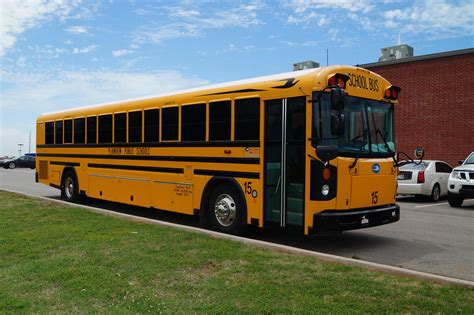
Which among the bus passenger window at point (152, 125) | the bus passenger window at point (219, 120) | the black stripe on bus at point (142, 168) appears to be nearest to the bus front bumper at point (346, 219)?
the bus passenger window at point (219, 120)

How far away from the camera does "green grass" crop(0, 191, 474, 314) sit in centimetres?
464

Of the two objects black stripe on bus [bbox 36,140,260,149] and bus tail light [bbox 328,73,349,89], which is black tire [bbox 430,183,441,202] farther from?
bus tail light [bbox 328,73,349,89]

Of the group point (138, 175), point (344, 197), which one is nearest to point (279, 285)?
point (344, 197)

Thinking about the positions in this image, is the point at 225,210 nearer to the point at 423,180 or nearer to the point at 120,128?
the point at 120,128

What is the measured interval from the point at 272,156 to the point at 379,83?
2.31 metres

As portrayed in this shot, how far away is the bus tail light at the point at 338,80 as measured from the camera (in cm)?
740

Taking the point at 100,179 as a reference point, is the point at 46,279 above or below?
below

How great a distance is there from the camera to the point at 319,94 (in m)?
7.27

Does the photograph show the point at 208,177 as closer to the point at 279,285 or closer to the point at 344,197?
the point at 344,197

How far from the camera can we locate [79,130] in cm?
1318

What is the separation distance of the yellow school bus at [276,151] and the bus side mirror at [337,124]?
16 millimetres

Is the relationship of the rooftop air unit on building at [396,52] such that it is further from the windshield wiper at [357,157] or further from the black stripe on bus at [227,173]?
the windshield wiper at [357,157]

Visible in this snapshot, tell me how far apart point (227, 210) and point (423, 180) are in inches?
404

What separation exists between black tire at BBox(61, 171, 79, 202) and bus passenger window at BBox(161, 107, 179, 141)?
4.61m
